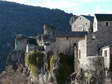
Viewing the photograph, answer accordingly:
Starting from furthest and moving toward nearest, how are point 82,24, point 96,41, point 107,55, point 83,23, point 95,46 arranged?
point 82,24, point 83,23, point 96,41, point 95,46, point 107,55

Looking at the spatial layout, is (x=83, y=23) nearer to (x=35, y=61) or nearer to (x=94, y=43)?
(x=35, y=61)

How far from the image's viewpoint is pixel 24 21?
177 m

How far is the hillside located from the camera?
15777 cm

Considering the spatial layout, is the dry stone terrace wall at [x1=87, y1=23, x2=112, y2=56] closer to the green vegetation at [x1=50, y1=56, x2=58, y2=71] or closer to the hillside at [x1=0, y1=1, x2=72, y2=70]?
the green vegetation at [x1=50, y1=56, x2=58, y2=71]

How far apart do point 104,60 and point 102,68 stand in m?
1.12

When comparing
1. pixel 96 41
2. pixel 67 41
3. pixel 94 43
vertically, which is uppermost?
pixel 96 41

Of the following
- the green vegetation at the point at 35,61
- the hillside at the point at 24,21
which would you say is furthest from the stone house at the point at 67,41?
the hillside at the point at 24,21

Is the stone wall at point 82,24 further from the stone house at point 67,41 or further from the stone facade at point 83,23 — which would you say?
the stone house at point 67,41

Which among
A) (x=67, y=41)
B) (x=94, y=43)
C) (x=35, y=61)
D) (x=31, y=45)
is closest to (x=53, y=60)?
(x=67, y=41)

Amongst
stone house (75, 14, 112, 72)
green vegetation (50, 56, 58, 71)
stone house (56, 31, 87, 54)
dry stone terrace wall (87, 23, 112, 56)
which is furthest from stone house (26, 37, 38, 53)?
dry stone terrace wall (87, 23, 112, 56)

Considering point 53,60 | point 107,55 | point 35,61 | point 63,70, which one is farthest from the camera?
point 35,61

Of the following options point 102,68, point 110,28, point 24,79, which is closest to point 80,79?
point 102,68

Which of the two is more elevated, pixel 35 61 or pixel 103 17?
pixel 103 17

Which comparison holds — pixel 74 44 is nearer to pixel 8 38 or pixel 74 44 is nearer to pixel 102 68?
pixel 102 68
